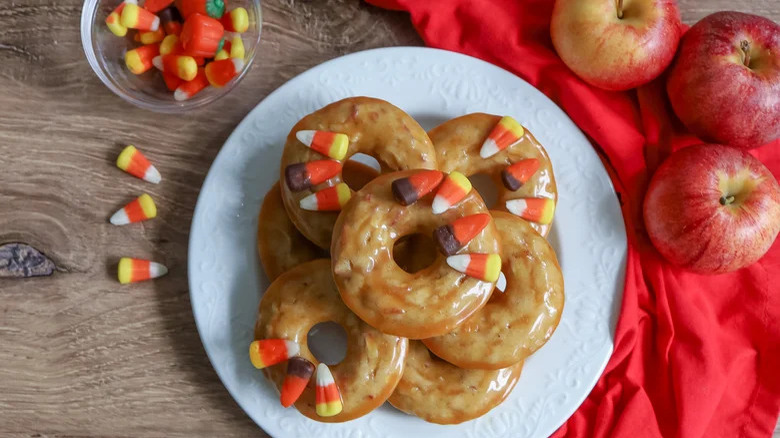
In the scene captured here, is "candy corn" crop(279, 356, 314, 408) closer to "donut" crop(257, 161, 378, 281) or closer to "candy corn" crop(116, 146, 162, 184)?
"donut" crop(257, 161, 378, 281)

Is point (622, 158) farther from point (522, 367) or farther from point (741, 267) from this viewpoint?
point (522, 367)

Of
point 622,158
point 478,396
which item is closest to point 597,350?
point 478,396

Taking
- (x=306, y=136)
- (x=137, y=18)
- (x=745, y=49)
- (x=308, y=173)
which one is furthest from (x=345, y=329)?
(x=745, y=49)

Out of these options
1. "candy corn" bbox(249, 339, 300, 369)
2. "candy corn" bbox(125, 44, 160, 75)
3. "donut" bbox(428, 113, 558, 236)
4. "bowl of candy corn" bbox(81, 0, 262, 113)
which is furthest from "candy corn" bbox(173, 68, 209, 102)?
"candy corn" bbox(249, 339, 300, 369)

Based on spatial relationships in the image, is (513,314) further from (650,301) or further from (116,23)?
(116,23)

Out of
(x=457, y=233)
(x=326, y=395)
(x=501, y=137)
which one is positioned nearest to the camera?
(x=457, y=233)
